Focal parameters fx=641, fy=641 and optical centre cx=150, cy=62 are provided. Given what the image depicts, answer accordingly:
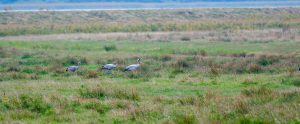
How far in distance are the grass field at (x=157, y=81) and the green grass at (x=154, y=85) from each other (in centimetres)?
3

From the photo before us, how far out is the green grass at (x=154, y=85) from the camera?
1433 cm

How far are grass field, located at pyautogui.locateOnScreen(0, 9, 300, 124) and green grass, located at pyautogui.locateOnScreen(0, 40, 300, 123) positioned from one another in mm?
27

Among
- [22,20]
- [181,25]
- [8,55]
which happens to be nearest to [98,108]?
[8,55]

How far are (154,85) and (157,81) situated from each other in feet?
4.84

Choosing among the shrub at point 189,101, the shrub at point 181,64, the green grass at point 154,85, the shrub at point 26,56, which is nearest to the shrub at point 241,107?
the green grass at point 154,85

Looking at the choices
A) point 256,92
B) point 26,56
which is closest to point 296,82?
point 256,92

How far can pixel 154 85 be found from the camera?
68.7 ft

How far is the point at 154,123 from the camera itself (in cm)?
1340

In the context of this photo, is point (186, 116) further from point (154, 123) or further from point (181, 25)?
point (181, 25)

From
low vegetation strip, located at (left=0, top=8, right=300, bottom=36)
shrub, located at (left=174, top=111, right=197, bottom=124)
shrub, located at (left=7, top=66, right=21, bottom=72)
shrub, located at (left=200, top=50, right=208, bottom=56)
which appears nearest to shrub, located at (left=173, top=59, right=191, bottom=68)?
shrub, located at (left=200, top=50, right=208, bottom=56)

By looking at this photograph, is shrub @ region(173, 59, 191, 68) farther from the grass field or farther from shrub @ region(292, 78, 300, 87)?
shrub @ region(292, 78, 300, 87)

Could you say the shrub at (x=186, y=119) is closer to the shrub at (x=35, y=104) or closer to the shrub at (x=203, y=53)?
the shrub at (x=35, y=104)

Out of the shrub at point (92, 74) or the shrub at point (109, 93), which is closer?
the shrub at point (109, 93)

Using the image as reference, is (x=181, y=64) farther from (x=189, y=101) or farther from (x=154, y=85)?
(x=189, y=101)
